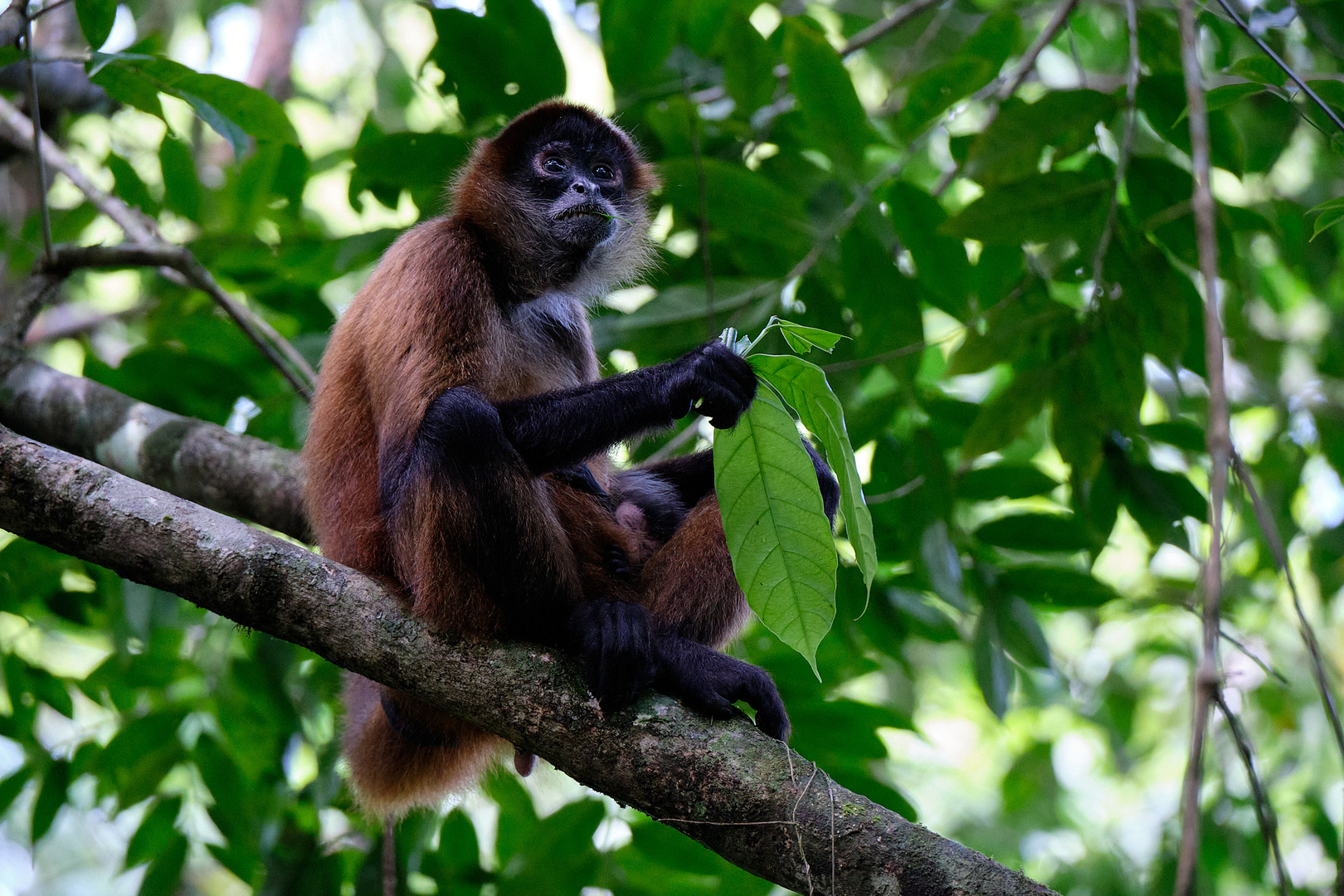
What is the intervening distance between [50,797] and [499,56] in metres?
4.39

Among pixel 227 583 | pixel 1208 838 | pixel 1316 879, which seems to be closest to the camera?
pixel 227 583

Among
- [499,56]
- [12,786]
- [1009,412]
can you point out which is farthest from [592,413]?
[12,786]

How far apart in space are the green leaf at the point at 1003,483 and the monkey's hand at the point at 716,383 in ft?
7.28

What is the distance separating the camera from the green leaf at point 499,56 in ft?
17.4

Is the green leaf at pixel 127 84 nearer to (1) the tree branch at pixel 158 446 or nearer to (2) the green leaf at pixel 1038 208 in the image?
(1) the tree branch at pixel 158 446

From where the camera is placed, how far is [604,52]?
18.0ft

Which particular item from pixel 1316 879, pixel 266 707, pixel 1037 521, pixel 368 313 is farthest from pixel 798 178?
pixel 1316 879

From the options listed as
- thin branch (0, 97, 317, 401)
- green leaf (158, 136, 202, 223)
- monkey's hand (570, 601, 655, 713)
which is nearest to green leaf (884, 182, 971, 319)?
monkey's hand (570, 601, 655, 713)

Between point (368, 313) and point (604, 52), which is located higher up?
point (604, 52)

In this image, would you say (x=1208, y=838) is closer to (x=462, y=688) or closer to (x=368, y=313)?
(x=462, y=688)

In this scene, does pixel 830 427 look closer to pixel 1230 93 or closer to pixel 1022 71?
pixel 1230 93

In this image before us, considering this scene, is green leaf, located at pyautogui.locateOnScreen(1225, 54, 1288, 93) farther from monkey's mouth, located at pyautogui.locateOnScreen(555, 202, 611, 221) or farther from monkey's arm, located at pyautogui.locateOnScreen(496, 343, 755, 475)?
monkey's mouth, located at pyautogui.locateOnScreen(555, 202, 611, 221)

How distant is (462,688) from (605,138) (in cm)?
330

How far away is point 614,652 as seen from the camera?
3262 mm
